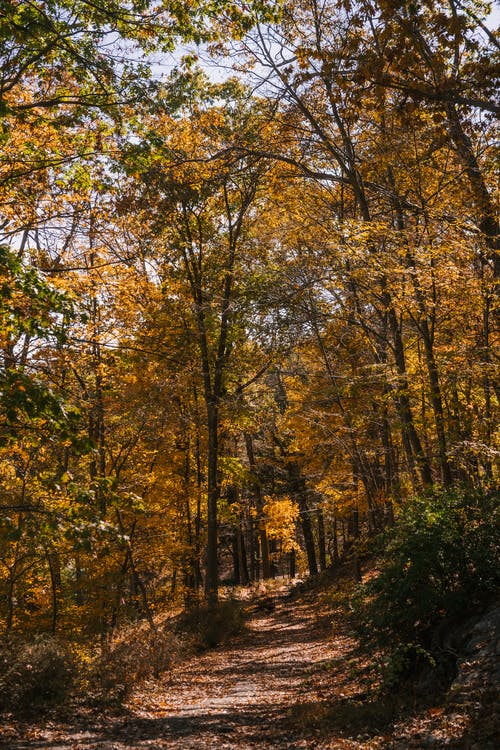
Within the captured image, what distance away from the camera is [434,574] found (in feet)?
22.9

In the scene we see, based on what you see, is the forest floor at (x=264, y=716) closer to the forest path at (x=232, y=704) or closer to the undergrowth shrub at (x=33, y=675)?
the forest path at (x=232, y=704)

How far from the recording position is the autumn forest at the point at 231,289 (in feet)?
21.4

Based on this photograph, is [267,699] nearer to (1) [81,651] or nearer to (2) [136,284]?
(1) [81,651]

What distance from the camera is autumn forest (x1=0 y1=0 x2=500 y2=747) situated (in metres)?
6.52

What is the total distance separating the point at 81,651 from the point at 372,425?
10.1 m

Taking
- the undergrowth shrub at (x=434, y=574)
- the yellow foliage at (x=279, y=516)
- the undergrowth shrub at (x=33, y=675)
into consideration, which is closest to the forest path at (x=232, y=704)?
the undergrowth shrub at (x=33, y=675)

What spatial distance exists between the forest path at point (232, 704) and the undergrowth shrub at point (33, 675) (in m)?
0.56

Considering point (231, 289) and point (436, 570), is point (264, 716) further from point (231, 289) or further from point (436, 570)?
point (231, 289)

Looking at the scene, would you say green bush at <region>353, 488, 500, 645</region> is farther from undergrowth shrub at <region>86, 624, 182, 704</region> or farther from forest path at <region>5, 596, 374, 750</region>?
undergrowth shrub at <region>86, 624, 182, 704</region>

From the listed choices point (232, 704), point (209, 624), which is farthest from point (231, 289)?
point (232, 704)

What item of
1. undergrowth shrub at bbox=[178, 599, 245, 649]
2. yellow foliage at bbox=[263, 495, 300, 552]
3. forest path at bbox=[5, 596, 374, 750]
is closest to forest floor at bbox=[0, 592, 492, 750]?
forest path at bbox=[5, 596, 374, 750]

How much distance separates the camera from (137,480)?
13.7m

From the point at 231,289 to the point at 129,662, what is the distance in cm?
1059

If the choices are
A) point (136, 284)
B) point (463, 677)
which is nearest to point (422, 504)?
point (463, 677)
